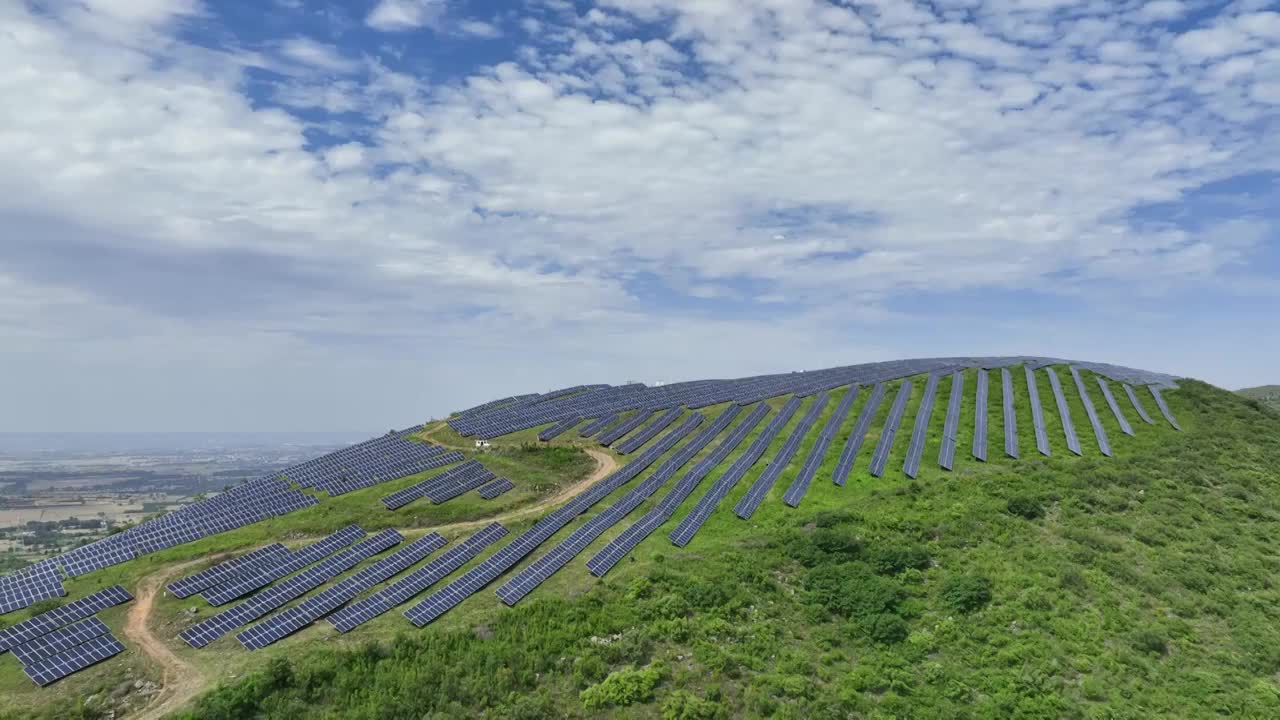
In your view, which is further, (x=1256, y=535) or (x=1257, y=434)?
(x=1257, y=434)

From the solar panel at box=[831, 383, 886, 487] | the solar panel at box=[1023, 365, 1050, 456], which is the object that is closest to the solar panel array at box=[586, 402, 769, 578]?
the solar panel at box=[831, 383, 886, 487]

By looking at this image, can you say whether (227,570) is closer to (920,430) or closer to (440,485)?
(440,485)

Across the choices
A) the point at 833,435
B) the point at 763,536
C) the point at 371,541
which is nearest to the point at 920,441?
the point at 833,435

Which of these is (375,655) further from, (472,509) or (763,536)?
(763,536)

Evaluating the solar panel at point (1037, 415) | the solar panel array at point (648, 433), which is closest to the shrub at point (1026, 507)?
the solar panel at point (1037, 415)

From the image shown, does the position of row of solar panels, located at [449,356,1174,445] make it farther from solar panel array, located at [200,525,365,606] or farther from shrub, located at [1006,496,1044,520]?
shrub, located at [1006,496,1044,520]

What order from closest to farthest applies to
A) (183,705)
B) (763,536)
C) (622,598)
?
1. (183,705)
2. (622,598)
3. (763,536)

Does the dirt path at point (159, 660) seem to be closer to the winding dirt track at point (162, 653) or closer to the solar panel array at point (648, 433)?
the winding dirt track at point (162, 653)
